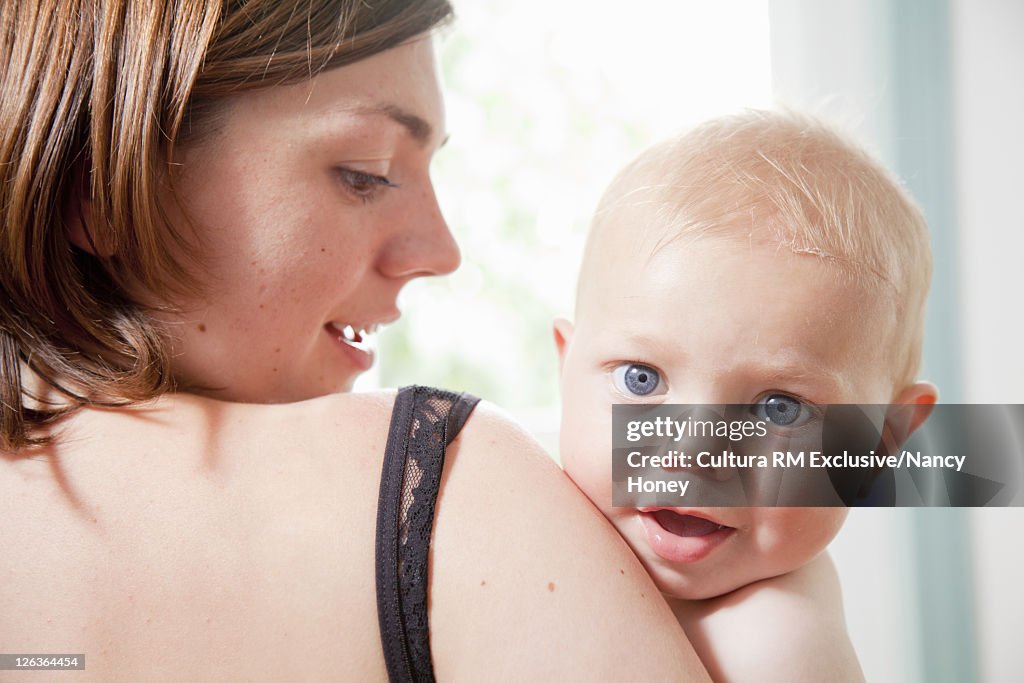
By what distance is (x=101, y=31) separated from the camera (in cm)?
89

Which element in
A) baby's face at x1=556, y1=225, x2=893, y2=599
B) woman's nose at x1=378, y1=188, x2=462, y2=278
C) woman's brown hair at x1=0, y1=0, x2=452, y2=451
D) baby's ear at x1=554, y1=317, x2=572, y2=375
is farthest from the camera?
Answer: woman's nose at x1=378, y1=188, x2=462, y2=278

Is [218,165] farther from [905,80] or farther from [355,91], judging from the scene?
[905,80]

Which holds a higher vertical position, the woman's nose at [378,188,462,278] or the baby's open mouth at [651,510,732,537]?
the woman's nose at [378,188,462,278]

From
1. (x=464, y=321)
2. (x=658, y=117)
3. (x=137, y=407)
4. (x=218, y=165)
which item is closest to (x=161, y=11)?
(x=218, y=165)

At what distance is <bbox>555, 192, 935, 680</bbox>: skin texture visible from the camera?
78 centimetres

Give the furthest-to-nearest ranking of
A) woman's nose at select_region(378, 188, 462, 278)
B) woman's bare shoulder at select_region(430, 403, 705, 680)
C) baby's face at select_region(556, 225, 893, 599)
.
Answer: woman's nose at select_region(378, 188, 462, 278) → baby's face at select_region(556, 225, 893, 599) → woman's bare shoulder at select_region(430, 403, 705, 680)

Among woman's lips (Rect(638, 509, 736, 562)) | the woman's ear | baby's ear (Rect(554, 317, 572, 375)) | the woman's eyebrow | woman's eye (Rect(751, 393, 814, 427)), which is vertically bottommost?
woman's lips (Rect(638, 509, 736, 562))

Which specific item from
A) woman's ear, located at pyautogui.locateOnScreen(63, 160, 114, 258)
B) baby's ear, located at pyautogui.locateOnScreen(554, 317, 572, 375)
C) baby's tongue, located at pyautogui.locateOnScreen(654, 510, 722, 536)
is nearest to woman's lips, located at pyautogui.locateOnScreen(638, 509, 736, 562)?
baby's tongue, located at pyautogui.locateOnScreen(654, 510, 722, 536)

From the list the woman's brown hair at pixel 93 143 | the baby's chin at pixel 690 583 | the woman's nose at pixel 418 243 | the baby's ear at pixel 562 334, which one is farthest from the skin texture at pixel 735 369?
the woman's brown hair at pixel 93 143

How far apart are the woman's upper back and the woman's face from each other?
0.27 metres

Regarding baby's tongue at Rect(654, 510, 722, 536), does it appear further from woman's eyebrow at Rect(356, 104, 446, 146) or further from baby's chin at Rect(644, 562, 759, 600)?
woman's eyebrow at Rect(356, 104, 446, 146)

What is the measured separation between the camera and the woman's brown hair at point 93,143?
0.88 m

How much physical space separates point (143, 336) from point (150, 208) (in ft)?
0.46

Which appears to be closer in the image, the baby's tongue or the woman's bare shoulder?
the woman's bare shoulder
